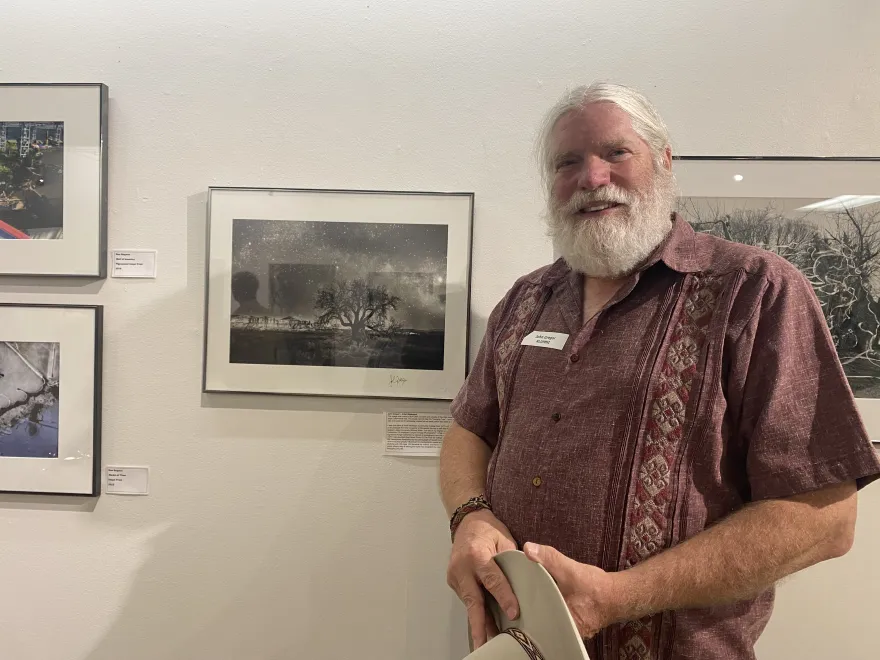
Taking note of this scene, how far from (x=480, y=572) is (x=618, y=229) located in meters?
0.63

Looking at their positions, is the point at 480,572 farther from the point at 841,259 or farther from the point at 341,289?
the point at 841,259

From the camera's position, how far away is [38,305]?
152cm

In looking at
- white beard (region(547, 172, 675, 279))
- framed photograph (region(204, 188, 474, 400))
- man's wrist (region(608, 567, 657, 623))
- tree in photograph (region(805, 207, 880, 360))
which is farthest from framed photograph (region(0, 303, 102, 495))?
tree in photograph (region(805, 207, 880, 360))

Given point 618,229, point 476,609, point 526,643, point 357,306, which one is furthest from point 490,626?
point 357,306

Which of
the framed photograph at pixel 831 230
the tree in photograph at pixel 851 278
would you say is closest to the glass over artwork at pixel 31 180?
the framed photograph at pixel 831 230

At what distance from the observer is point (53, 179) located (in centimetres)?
151

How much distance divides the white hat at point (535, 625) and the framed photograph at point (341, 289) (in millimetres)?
725

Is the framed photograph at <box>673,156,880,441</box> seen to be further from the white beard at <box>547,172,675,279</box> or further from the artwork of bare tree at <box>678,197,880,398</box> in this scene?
the white beard at <box>547,172,675,279</box>

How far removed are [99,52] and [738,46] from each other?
1704 mm

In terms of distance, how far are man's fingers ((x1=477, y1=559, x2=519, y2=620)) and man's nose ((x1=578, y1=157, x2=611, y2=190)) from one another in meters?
0.67

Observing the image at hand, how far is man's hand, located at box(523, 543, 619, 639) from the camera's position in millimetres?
793

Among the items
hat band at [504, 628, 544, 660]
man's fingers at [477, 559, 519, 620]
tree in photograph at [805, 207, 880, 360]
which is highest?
tree in photograph at [805, 207, 880, 360]

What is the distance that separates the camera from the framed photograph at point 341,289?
147 cm

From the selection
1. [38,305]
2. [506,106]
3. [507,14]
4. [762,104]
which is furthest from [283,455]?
[762,104]
